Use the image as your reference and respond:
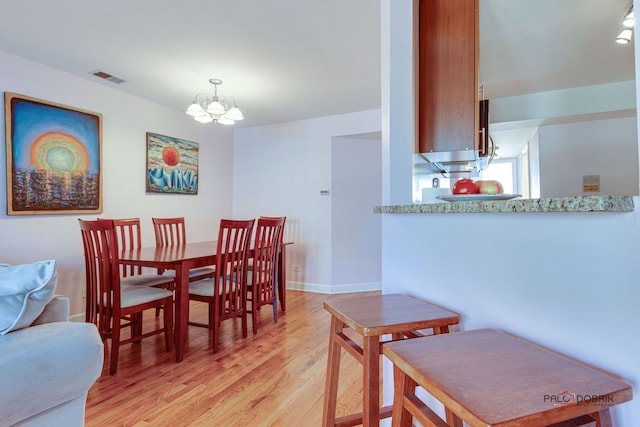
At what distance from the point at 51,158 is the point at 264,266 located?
6.63 ft

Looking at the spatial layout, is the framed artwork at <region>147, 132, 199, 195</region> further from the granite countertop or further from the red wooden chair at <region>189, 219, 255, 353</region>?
the granite countertop

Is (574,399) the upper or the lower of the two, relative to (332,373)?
upper

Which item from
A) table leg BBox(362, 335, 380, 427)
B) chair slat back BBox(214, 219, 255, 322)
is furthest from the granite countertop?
chair slat back BBox(214, 219, 255, 322)

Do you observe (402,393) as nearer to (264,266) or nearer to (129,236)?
(264,266)

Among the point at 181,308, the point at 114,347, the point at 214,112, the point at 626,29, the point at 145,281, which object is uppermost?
the point at 626,29

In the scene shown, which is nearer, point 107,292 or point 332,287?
point 107,292

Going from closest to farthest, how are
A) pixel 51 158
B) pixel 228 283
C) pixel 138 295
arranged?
pixel 138 295
pixel 228 283
pixel 51 158

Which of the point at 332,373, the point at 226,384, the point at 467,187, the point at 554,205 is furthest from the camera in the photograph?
the point at 226,384

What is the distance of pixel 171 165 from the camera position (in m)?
3.94

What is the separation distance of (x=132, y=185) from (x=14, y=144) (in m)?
1.03

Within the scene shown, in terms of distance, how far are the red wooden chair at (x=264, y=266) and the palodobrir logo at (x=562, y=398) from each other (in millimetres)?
2326

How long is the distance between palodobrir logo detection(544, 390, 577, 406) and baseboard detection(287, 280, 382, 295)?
3775 mm

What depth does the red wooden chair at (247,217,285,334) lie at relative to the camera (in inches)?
108

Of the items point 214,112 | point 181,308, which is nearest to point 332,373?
point 181,308
